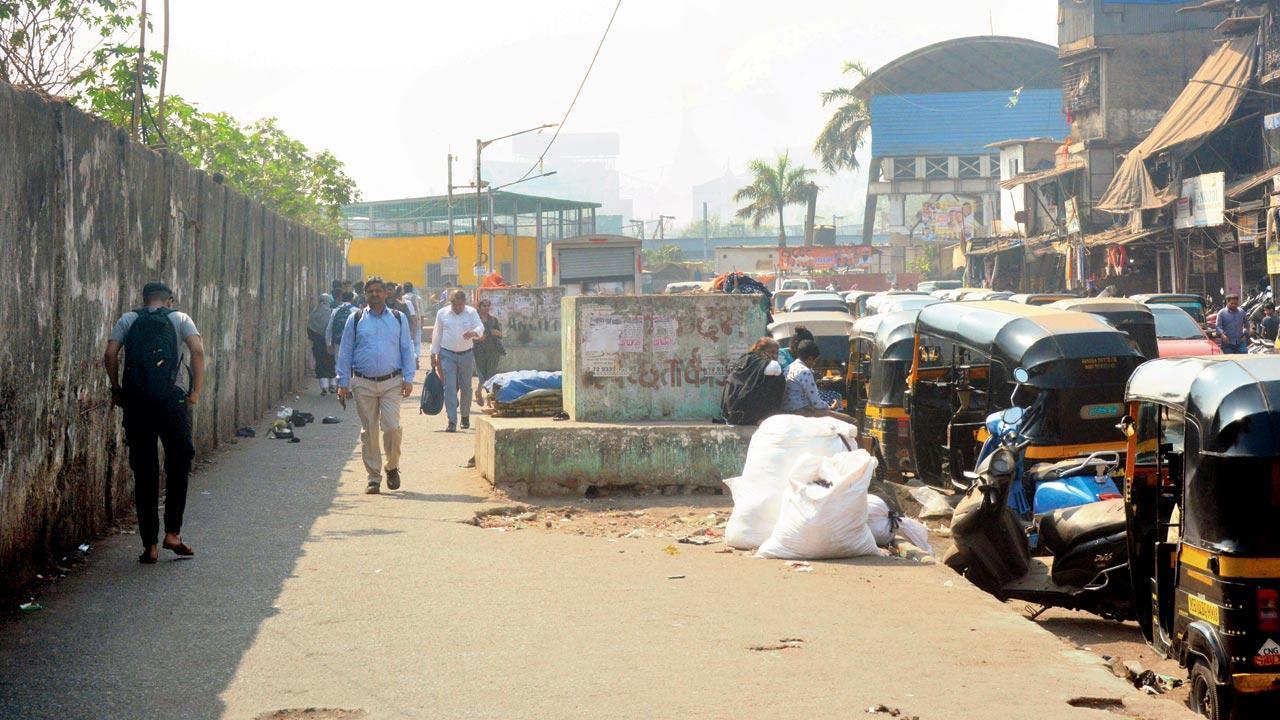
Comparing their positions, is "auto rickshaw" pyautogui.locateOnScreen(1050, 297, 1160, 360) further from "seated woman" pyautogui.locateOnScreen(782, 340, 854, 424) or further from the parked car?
"seated woman" pyautogui.locateOnScreen(782, 340, 854, 424)

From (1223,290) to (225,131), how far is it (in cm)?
2549

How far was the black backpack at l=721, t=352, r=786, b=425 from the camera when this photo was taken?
1233 cm

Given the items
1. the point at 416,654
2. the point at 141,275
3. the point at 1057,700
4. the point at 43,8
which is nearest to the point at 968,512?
the point at 1057,700

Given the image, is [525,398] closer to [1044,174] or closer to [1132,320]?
[1132,320]

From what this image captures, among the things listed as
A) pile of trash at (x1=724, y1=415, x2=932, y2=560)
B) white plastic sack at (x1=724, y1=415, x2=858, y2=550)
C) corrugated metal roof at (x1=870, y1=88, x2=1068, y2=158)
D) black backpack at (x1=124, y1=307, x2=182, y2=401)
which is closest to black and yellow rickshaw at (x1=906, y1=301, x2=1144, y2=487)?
pile of trash at (x1=724, y1=415, x2=932, y2=560)

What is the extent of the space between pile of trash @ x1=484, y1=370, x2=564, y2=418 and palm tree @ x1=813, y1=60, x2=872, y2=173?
238 feet

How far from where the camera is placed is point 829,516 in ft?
29.9

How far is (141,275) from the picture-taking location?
11094 millimetres

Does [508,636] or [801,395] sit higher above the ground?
[801,395]

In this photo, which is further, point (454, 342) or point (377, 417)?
point (454, 342)

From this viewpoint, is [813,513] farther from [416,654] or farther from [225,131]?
[225,131]

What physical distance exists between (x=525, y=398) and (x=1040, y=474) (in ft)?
17.2

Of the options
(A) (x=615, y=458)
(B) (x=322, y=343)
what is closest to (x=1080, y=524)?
(A) (x=615, y=458)

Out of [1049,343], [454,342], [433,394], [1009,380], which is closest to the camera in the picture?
[1049,343]
